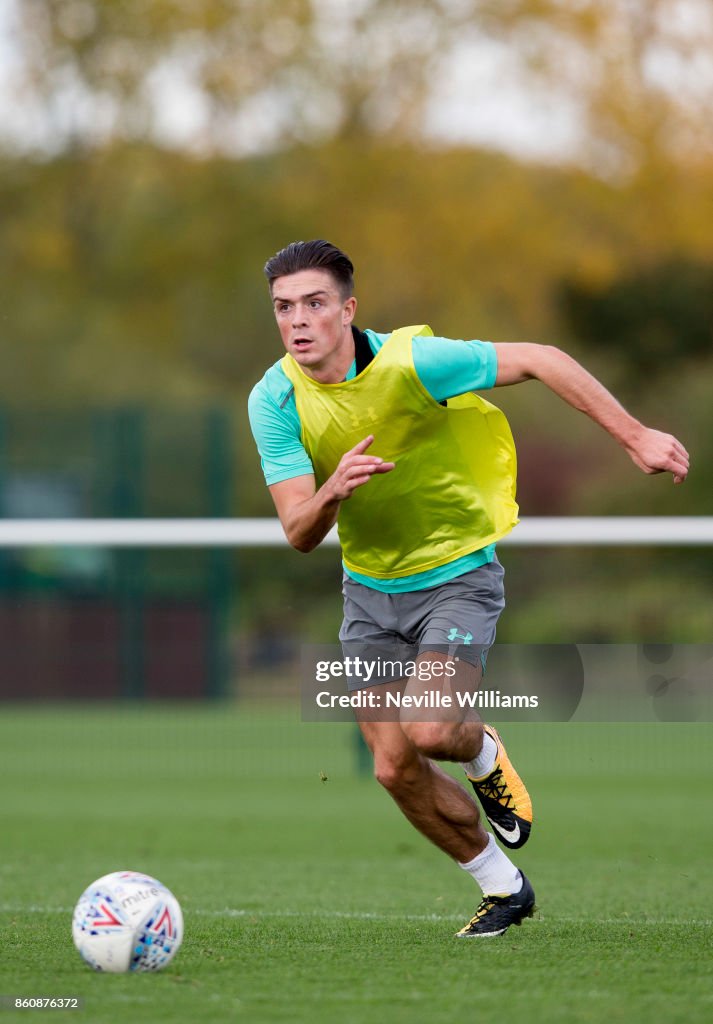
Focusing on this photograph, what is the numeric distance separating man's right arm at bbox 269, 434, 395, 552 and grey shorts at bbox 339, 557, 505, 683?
56 cm

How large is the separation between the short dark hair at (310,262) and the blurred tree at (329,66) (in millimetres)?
22734

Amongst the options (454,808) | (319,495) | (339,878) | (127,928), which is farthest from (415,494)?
(339,878)

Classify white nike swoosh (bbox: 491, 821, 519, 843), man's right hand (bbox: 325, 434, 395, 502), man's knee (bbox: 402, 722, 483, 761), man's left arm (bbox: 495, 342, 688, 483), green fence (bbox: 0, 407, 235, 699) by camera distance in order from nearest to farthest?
man's right hand (bbox: 325, 434, 395, 502) < man's left arm (bbox: 495, 342, 688, 483) < man's knee (bbox: 402, 722, 483, 761) < white nike swoosh (bbox: 491, 821, 519, 843) < green fence (bbox: 0, 407, 235, 699)

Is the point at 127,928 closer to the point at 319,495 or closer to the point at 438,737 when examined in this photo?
the point at 438,737

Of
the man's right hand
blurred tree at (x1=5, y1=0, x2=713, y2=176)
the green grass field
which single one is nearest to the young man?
the man's right hand

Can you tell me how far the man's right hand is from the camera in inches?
213

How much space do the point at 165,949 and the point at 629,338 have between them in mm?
27950

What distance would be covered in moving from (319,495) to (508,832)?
1756 mm

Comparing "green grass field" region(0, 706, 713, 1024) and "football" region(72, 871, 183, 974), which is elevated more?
"football" region(72, 871, 183, 974)

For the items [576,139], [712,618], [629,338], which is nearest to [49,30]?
[576,139]

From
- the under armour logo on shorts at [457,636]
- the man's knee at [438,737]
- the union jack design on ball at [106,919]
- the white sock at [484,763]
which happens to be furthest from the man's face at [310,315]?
the union jack design on ball at [106,919]

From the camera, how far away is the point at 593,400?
5738mm

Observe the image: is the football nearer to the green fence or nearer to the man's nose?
the man's nose

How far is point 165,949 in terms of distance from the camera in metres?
5.18
